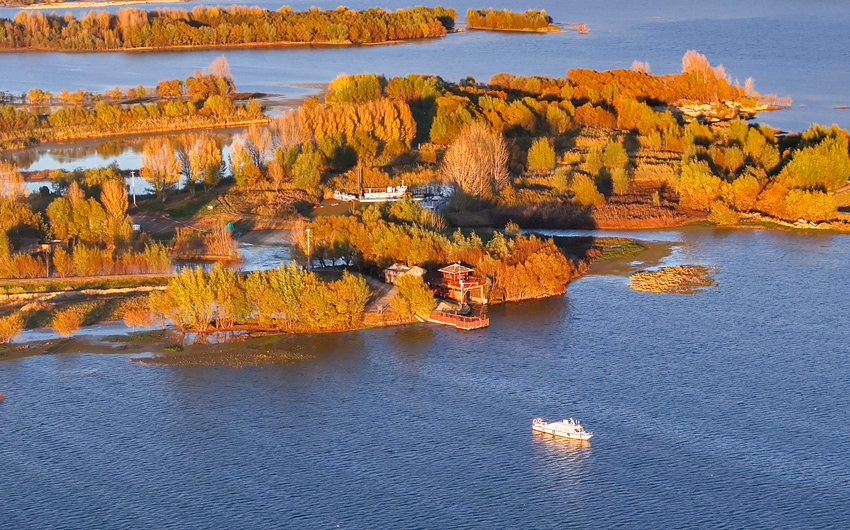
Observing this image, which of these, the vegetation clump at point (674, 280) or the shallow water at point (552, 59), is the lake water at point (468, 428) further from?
the shallow water at point (552, 59)

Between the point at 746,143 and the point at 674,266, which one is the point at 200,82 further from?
the point at 674,266

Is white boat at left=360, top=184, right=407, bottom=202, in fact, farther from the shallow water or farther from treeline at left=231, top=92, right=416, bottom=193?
the shallow water

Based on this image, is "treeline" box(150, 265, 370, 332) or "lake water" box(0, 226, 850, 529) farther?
"treeline" box(150, 265, 370, 332)

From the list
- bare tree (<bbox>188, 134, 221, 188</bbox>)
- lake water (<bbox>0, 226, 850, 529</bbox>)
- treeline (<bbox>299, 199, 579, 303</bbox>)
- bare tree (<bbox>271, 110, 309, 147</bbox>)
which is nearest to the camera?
lake water (<bbox>0, 226, 850, 529</bbox>)

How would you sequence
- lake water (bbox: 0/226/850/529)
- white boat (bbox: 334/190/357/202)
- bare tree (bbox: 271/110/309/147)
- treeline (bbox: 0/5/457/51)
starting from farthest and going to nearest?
treeline (bbox: 0/5/457/51), bare tree (bbox: 271/110/309/147), white boat (bbox: 334/190/357/202), lake water (bbox: 0/226/850/529)

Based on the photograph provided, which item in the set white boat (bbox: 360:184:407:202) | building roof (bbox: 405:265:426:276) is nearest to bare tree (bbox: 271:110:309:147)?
white boat (bbox: 360:184:407:202)

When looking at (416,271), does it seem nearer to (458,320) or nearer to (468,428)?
(458,320)

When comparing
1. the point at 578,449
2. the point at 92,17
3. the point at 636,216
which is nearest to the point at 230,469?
the point at 578,449
